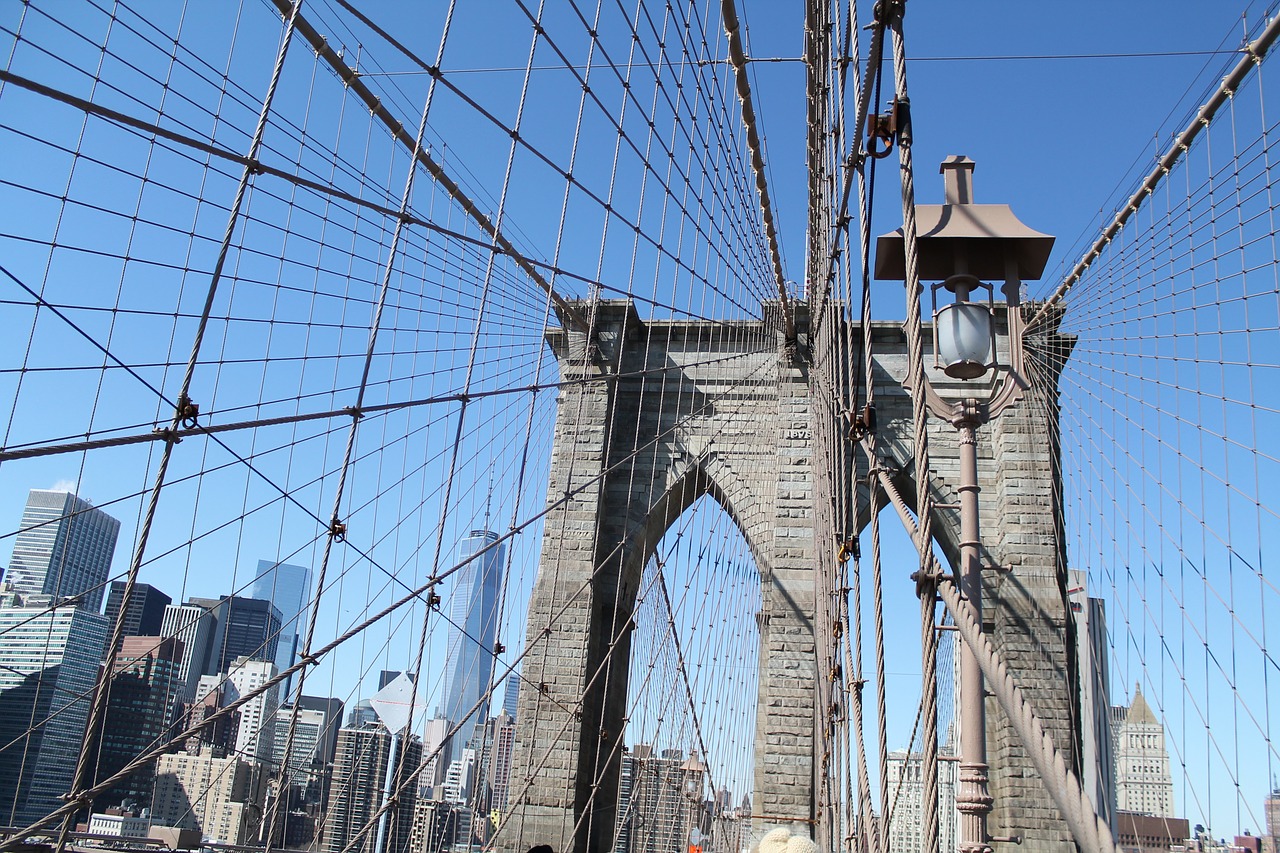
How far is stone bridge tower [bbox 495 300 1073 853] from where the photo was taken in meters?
10.0

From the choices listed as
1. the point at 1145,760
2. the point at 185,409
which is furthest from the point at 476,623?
the point at 185,409

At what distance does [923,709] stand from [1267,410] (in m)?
4.80

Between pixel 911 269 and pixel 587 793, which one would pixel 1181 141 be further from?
pixel 587 793

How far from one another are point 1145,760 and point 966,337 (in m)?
30.9

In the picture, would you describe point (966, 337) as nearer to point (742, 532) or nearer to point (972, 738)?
point (972, 738)

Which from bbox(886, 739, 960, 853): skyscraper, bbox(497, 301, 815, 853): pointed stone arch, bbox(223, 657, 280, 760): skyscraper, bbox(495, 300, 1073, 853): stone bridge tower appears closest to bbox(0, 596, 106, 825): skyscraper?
bbox(223, 657, 280, 760): skyscraper

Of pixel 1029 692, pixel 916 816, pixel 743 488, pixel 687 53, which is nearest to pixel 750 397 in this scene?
pixel 743 488

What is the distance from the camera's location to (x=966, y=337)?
252 cm

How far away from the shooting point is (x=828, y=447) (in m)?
7.48

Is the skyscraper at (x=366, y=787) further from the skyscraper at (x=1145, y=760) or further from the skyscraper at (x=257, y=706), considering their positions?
the skyscraper at (x=1145, y=760)

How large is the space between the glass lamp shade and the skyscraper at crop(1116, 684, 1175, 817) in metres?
22.8

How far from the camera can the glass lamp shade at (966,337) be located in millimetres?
2518

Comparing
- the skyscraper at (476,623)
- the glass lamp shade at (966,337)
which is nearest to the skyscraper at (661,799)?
the skyscraper at (476,623)

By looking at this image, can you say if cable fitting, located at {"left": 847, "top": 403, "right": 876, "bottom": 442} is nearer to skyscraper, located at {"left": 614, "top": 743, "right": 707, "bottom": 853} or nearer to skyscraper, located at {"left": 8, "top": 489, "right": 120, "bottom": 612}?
skyscraper, located at {"left": 8, "top": 489, "right": 120, "bottom": 612}
